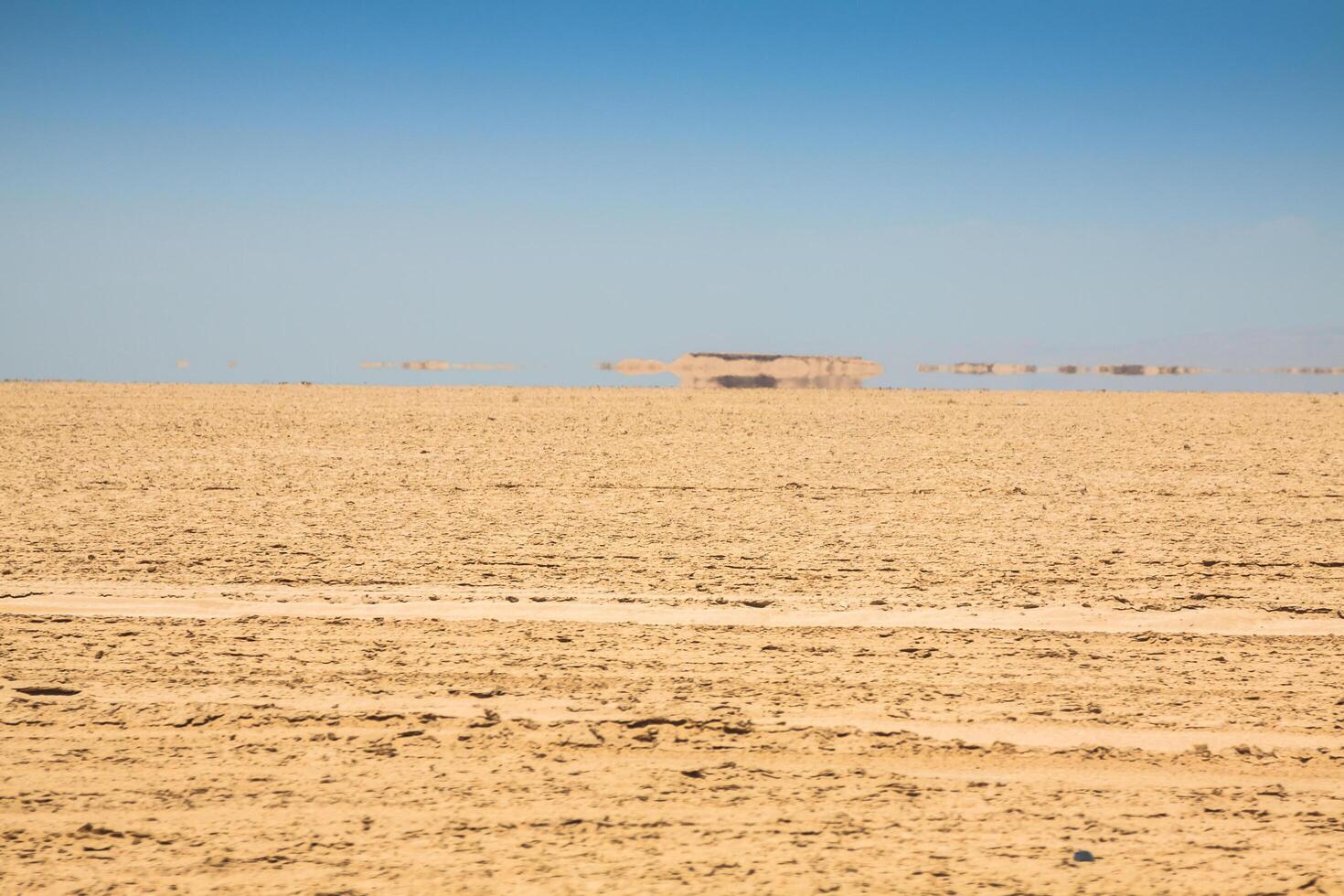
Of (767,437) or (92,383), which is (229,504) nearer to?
(767,437)

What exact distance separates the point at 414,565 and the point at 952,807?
4623mm

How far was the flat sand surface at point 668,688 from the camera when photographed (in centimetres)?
→ 330

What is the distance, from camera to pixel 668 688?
4707 mm

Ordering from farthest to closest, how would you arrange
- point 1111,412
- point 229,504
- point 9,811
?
point 1111,412
point 229,504
point 9,811

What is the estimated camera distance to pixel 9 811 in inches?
140

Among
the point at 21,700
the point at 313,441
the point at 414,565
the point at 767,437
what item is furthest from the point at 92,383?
the point at 21,700

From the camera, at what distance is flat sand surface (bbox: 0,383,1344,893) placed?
3.30 metres

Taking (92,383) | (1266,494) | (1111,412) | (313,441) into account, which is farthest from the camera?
(92,383)

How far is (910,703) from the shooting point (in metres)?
4.54

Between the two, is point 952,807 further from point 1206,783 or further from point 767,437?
point 767,437

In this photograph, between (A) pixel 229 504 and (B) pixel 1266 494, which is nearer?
(A) pixel 229 504

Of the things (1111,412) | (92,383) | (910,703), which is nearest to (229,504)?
(910,703)

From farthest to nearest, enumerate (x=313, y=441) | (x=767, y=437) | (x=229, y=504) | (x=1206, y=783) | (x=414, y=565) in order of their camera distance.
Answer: (x=767, y=437) < (x=313, y=441) < (x=229, y=504) < (x=414, y=565) < (x=1206, y=783)

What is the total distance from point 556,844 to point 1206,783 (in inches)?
94.3
